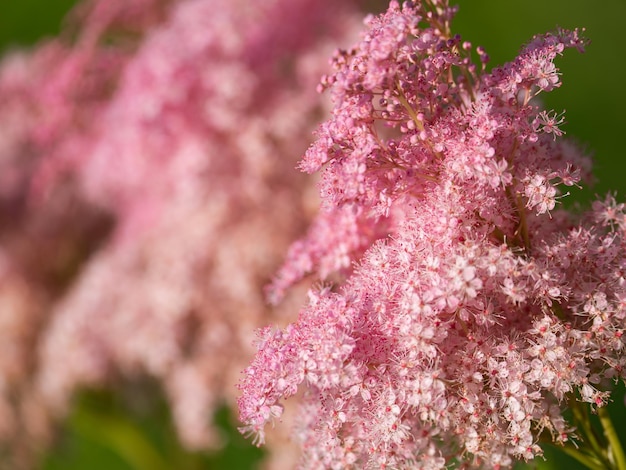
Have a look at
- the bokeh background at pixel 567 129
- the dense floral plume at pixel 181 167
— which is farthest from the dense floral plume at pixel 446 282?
the bokeh background at pixel 567 129

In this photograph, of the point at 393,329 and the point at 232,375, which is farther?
the point at 232,375

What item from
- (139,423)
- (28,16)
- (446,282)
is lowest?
(446,282)

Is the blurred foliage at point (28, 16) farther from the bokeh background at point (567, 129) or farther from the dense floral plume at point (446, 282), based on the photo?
the dense floral plume at point (446, 282)

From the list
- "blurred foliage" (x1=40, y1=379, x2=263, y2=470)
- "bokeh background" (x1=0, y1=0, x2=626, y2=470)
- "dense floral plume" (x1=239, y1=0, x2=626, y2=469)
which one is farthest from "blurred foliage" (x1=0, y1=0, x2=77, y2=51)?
"dense floral plume" (x1=239, y1=0, x2=626, y2=469)

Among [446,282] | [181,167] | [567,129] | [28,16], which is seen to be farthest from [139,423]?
[28,16]

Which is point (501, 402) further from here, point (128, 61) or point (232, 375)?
point (128, 61)

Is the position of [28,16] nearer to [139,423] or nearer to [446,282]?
[139,423]

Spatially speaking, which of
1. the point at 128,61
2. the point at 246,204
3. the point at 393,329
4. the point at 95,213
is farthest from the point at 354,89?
the point at 95,213
